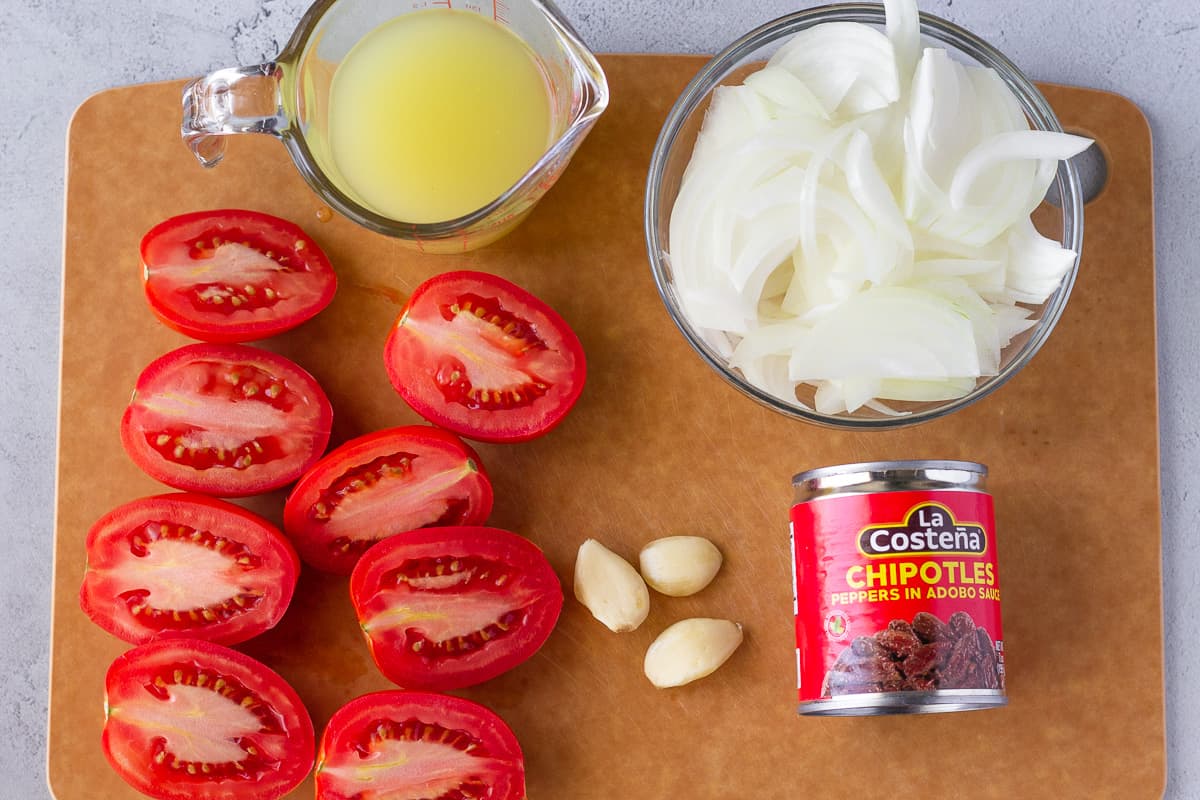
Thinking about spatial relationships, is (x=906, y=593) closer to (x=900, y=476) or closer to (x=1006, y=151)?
(x=900, y=476)

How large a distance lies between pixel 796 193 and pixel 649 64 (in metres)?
0.38

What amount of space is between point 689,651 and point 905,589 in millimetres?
311

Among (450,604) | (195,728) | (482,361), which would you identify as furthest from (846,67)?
(195,728)

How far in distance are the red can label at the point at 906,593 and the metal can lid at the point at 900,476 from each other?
0.02 m

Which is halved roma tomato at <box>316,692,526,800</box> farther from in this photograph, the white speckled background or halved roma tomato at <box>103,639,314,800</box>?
the white speckled background

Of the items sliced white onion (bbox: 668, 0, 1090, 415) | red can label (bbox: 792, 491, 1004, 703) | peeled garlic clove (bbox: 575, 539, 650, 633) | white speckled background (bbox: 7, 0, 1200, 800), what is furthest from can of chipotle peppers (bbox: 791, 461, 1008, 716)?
white speckled background (bbox: 7, 0, 1200, 800)

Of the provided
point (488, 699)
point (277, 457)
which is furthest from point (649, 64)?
point (488, 699)

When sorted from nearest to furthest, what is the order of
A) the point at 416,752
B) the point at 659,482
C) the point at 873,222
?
the point at 873,222 → the point at 416,752 → the point at 659,482

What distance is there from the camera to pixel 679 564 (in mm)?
1365

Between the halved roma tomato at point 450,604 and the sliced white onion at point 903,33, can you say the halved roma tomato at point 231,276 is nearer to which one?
the halved roma tomato at point 450,604

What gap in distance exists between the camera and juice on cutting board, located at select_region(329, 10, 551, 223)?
122 cm

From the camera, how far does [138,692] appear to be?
4.28ft

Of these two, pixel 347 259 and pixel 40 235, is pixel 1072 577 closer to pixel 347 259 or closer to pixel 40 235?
pixel 347 259

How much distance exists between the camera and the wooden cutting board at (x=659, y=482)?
4.54ft
